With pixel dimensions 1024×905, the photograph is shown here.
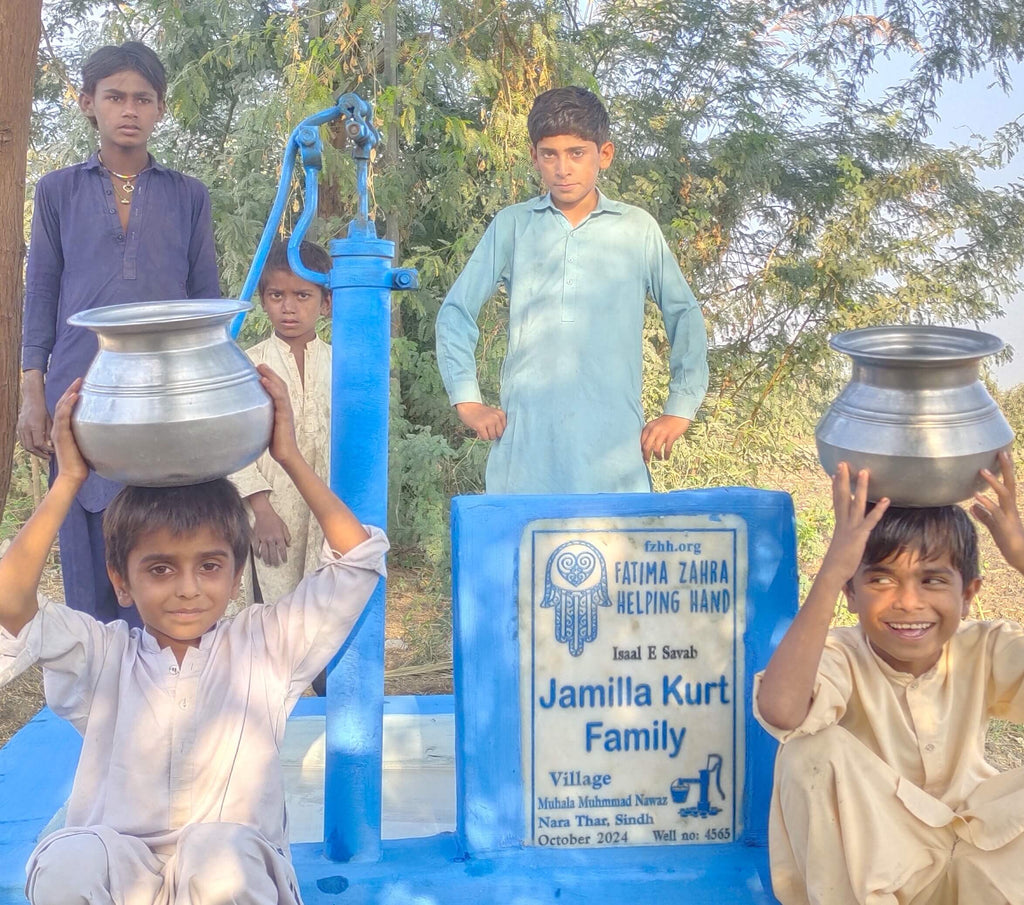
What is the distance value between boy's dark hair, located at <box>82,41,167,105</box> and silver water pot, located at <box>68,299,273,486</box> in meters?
1.40

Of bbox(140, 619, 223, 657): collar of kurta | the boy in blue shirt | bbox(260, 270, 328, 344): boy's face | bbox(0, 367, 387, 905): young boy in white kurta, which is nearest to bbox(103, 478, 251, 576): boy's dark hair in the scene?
bbox(0, 367, 387, 905): young boy in white kurta

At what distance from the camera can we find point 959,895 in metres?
2.07

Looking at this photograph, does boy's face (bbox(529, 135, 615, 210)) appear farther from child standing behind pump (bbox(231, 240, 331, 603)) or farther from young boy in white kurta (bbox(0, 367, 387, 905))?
young boy in white kurta (bbox(0, 367, 387, 905))

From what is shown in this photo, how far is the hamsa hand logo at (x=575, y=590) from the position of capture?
7.77 feet

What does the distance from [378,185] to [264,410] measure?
3788 millimetres

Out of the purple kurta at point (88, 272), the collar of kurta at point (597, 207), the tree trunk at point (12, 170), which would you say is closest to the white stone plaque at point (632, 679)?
the collar of kurta at point (597, 207)

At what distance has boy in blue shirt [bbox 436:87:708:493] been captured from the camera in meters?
3.14

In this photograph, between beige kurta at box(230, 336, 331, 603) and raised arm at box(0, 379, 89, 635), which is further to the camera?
beige kurta at box(230, 336, 331, 603)

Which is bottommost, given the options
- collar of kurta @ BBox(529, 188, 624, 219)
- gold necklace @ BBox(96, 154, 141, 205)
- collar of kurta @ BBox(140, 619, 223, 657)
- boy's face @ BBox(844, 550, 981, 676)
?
collar of kurta @ BBox(140, 619, 223, 657)

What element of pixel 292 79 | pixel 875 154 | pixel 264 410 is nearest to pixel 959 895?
pixel 264 410

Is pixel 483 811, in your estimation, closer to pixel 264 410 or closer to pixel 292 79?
pixel 264 410

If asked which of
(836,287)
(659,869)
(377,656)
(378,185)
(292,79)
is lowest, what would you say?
(659,869)

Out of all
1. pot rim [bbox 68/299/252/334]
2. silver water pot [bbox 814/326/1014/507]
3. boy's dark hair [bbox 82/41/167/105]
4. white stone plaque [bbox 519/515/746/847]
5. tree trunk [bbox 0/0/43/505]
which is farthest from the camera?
tree trunk [bbox 0/0/43/505]

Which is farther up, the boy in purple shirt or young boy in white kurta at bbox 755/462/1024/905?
the boy in purple shirt
